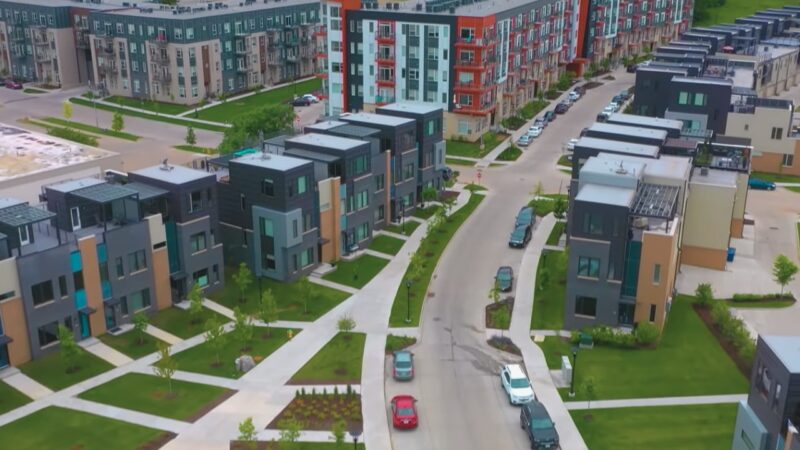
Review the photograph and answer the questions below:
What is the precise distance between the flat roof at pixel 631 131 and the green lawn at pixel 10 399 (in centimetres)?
5198

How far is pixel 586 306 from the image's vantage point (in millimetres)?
54125

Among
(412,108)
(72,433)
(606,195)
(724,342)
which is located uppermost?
(412,108)

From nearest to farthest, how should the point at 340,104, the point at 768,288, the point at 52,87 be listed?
the point at 768,288 < the point at 340,104 < the point at 52,87

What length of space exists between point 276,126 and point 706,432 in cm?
6133

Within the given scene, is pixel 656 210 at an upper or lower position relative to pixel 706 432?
upper

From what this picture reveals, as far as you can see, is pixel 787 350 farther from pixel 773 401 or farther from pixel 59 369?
pixel 59 369

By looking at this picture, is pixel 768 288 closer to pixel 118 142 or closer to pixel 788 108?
pixel 788 108

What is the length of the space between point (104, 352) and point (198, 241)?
1111 centimetres

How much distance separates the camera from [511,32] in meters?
113

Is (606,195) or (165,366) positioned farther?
(606,195)

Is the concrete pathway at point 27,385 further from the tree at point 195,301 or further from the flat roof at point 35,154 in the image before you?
the flat roof at point 35,154

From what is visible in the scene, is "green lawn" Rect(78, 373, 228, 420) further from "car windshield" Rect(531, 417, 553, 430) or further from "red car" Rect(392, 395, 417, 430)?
"car windshield" Rect(531, 417, 553, 430)

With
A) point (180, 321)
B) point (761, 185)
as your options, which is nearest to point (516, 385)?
point (180, 321)

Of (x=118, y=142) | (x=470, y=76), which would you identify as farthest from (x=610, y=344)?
(x=118, y=142)
